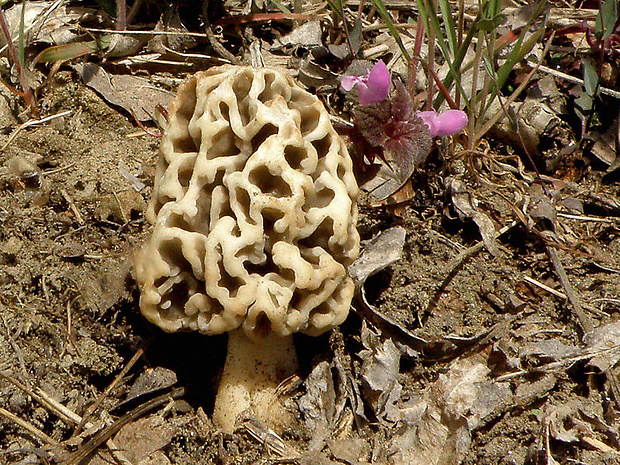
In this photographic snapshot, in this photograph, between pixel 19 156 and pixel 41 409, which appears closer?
pixel 41 409

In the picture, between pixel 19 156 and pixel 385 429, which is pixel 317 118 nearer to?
pixel 385 429

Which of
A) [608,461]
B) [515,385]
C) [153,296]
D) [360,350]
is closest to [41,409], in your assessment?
[153,296]

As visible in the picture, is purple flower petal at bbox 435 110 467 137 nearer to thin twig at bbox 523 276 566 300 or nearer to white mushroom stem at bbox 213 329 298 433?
thin twig at bbox 523 276 566 300

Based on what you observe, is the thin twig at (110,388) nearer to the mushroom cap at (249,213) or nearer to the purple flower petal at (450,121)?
the mushroom cap at (249,213)

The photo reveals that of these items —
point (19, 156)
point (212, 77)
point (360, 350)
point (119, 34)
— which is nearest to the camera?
point (212, 77)

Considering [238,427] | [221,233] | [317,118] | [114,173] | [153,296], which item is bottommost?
[238,427]

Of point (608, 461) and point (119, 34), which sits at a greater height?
point (119, 34)

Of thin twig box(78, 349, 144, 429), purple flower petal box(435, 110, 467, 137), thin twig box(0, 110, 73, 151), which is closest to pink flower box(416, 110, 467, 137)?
purple flower petal box(435, 110, 467, 137)
